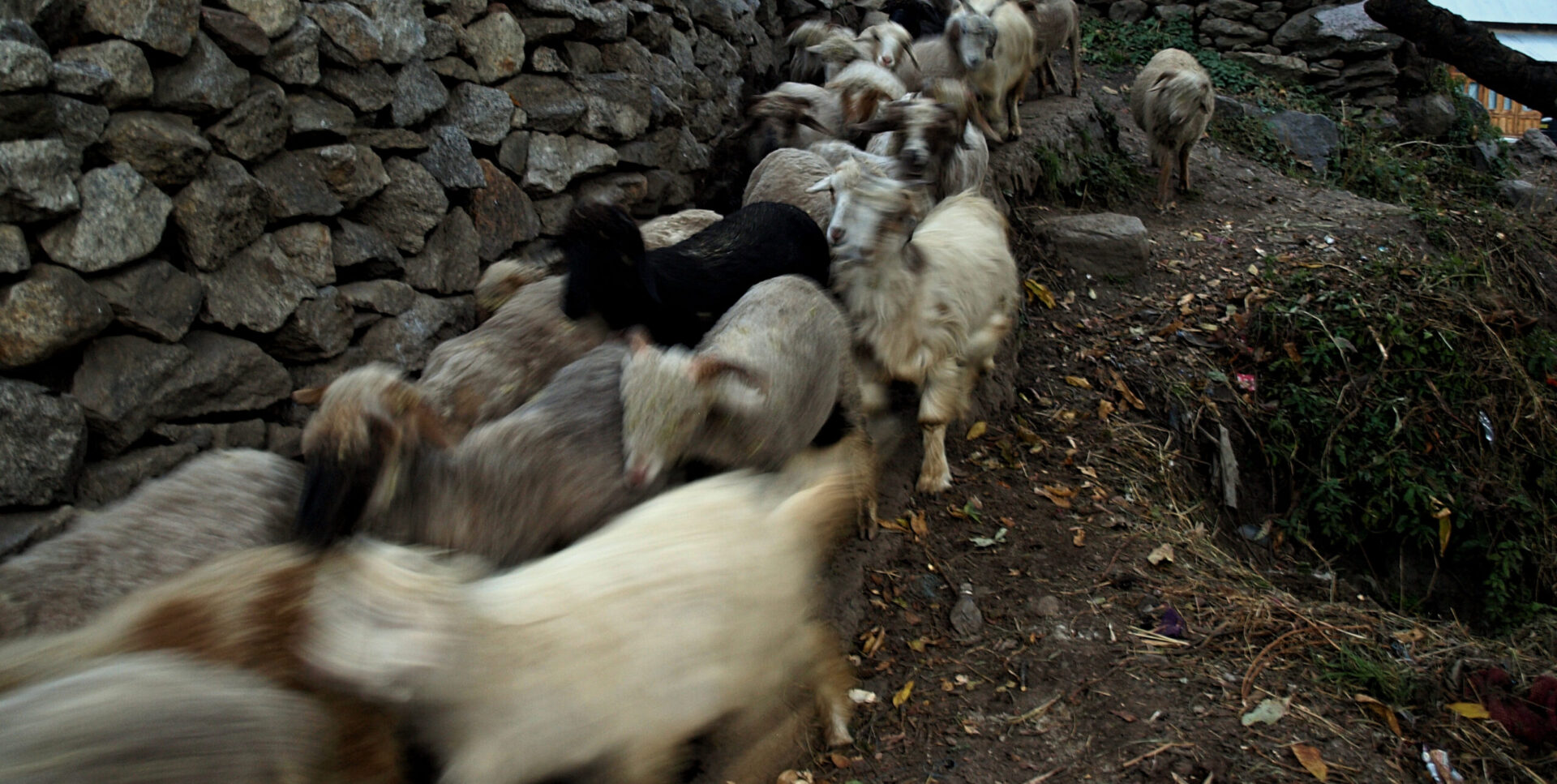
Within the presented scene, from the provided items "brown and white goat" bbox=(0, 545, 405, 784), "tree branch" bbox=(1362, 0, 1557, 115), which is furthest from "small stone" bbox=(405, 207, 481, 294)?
"tree branch" bbox=(1362, 0, 1557, 115)

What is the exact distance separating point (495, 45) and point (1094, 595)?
4187mm

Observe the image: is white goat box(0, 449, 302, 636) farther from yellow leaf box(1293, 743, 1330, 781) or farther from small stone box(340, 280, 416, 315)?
yellow leaf box(1293, 743, 1330, 781)

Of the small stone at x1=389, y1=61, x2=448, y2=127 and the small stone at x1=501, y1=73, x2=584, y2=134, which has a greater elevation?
the small stone at x1=389, y1=61, x2=448, y2=127

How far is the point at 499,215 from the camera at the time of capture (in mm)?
5035

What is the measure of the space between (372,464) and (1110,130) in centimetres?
886

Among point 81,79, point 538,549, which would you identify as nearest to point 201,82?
point 81,79

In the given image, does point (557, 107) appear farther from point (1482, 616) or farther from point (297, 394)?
point (1482, 616)

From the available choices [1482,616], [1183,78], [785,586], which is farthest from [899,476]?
[1183,78]

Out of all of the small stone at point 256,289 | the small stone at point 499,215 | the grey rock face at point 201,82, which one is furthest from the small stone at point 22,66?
the small stone at point 499,215

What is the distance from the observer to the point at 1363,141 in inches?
439

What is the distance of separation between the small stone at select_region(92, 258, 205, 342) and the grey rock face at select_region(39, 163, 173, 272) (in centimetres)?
6

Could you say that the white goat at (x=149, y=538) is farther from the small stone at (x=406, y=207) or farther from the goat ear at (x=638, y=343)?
the small stone at (x=406, y=207)

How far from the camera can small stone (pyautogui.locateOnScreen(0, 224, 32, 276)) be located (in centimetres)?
305

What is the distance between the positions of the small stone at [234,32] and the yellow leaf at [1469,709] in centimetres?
568
